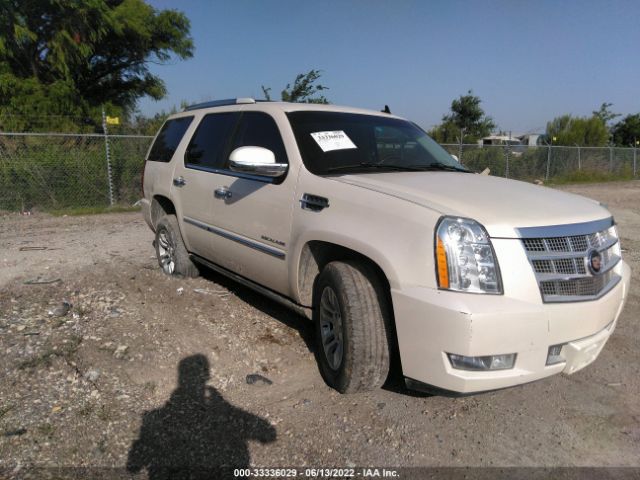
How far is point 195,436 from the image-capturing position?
279 cm

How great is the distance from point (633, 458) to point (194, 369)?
8.74 ft

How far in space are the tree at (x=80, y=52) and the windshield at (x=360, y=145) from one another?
49.1 feet

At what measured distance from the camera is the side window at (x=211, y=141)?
4.53 m

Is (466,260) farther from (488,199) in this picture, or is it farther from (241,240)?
(241,240)

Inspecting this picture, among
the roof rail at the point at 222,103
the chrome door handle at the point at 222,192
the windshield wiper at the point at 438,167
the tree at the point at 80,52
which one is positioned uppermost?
the tree at the point at 80,52

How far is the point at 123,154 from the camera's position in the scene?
12242 millimetres

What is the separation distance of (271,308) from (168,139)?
2.29 meters

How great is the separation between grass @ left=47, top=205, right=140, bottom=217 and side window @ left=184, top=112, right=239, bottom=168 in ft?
24.2

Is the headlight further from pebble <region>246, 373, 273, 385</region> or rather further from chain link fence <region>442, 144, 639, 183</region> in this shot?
chain link fence <region>442, 144, 639, 183</region>

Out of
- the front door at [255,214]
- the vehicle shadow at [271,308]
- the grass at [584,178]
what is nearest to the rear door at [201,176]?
the front door at [255,214]

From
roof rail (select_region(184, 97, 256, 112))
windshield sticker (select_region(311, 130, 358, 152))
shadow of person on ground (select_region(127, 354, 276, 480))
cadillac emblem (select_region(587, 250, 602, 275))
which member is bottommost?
shadow of person on ground (select_region(127, 354, 276, 480))

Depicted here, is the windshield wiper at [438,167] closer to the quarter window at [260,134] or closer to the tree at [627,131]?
the quarter window at [260,134]

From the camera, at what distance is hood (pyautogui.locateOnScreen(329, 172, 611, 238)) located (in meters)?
2.65

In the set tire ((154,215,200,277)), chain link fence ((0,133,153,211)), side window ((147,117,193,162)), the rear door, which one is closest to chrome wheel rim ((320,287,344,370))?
the rear door
